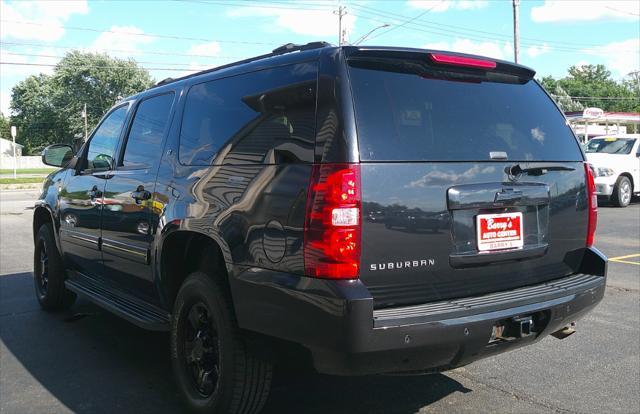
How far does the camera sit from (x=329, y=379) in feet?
13.5

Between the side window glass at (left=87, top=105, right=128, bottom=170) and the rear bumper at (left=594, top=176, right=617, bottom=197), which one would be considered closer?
the side window glass at (left=87, top=105, right=128, bottom=170)

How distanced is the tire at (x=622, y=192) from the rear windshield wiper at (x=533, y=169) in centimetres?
1293

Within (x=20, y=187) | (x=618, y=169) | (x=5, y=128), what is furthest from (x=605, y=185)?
(x=5, y=128)

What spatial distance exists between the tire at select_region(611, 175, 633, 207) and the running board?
13641mm

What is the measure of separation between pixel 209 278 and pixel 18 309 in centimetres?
370

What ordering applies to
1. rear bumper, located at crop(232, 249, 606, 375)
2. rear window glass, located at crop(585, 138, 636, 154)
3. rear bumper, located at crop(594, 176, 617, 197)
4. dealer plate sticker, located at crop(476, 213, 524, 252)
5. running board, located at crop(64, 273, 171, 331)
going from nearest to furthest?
1. rear bumper, located at crop(232, 249, 606, 375)
2. dealer plate sticker, located at crop(476, 213, 524, 252)
3. running board, located at crop(64, 273, 171, 331)
4. rear bumper, located at crop(594, 176, 617, 197)
5. rear window glass, located at crop(585, 138, 636, 154)

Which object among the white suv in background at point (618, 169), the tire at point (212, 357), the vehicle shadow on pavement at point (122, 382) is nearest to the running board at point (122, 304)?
the tire at point (212, 357)

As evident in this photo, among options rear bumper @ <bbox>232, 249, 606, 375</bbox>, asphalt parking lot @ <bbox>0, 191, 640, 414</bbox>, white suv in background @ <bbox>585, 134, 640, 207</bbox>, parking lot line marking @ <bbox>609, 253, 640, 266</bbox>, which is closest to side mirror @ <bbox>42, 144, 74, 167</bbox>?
asphalt parking lot @ <bbox>0, 191, 640, 414</bbox>

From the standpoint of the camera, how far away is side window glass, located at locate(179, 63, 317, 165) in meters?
2.88

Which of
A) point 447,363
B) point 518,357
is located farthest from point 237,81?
point 518,357

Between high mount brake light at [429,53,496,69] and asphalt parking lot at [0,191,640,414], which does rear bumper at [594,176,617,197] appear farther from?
high mount brake light at [429,53,496,69]

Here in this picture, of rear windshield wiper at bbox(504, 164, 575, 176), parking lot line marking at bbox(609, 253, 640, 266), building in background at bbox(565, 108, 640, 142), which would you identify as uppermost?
building in background at bbox(565, 108, 640, 142)

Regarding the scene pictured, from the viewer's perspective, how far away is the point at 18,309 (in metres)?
6.04

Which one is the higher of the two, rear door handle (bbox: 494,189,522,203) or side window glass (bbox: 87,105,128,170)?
side window glass (bbox: 87,105,128,170)
